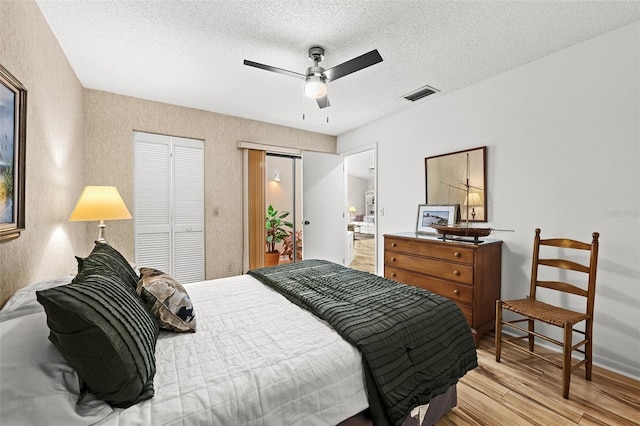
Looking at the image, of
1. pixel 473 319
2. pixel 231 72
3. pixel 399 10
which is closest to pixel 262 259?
pixel 231 72

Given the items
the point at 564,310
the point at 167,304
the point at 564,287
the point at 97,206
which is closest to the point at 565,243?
the point at 564,287

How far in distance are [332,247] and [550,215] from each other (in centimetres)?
303

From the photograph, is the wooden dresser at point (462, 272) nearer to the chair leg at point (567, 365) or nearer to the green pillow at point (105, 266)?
the chair leg at point (567, 365)

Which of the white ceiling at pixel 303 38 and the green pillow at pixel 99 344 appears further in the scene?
the white ceiling at pixel 303 38

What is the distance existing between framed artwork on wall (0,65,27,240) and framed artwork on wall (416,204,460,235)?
11.5ft

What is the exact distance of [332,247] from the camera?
16.0 ft

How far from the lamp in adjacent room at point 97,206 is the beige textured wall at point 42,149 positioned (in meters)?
0.14

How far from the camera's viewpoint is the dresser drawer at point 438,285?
8.68 ft

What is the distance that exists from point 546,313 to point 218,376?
228cm

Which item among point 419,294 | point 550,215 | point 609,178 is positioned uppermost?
point 609,178

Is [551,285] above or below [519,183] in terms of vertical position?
below

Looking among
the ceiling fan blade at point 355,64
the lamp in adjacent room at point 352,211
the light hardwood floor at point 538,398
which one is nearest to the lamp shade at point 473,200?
the light hardwood floor at point 538,398

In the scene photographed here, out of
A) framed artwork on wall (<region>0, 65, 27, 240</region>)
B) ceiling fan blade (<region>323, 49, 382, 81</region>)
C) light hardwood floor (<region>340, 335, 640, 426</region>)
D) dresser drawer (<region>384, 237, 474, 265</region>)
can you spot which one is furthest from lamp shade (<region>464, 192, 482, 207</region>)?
framed artwork on wall (<region>0, 65, 27, 240</region>)

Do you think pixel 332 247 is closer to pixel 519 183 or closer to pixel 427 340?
pixel 519 183
